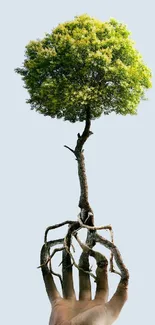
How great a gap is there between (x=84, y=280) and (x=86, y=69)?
1.77 meters

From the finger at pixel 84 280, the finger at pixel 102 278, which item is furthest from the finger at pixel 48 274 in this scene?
the finger at pixel 102 278

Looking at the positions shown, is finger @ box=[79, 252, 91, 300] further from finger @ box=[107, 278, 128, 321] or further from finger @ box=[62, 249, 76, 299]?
finger @ box=[107, 278, 128, 321]

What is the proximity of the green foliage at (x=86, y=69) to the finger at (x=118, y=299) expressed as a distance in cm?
147

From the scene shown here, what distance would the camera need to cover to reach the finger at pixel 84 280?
16.9 ft

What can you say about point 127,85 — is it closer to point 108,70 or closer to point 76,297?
point 108,70

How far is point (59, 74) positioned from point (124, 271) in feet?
5.61

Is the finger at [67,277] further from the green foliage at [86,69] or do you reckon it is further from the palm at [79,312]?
the green foliage at [86,69]

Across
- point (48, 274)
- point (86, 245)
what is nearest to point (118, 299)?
point (86, 245)

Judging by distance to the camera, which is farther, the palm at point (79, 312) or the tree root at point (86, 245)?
the tree root at point (86, 245)

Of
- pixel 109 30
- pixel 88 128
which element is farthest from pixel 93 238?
pixel 109 30

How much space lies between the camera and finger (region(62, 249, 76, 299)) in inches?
208

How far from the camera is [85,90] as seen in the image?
5.01m

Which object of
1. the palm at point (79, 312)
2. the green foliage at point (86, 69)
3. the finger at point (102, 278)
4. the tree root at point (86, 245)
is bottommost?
the palm at point (79, 312)

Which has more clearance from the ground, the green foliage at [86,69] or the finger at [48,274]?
the green foliage at [86,69]
